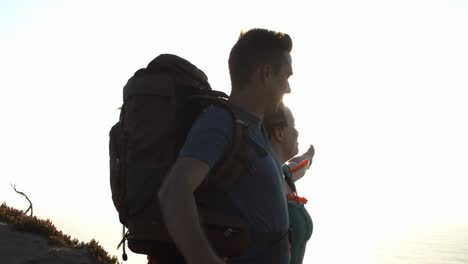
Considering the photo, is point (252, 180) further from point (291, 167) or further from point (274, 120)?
point (291, 167)

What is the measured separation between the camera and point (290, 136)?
441cm

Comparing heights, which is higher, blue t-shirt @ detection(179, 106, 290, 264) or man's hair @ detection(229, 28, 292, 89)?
man's hair @ detection(229, 28, 292, 89)

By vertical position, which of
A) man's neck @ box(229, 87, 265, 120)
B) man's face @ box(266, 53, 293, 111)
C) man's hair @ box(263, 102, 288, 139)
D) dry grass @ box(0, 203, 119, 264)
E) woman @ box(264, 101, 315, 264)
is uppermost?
man's face @ box(266, 53, 293, 111)

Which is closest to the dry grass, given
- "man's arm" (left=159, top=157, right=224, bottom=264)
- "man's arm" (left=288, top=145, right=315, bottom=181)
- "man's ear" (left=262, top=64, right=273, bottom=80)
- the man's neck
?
"man's arm" (left=288, top=145, right=315, bottom=181)

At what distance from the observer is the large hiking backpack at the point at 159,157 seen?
2.42 m

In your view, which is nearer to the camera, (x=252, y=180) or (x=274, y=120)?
(x=252, y=180)

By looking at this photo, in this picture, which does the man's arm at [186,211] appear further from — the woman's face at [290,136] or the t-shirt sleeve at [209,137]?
the woman's face at [290,136]

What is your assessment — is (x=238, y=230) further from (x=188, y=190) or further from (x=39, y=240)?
(x=39, y=240)

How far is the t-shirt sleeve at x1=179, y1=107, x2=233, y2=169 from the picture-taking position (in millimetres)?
2180

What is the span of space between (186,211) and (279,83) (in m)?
1.15

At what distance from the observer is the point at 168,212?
6.82 feet

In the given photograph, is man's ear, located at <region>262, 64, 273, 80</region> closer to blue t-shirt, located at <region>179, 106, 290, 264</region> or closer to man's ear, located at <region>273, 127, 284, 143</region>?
blue t-shirt, located at <region>179, 106, 290, 264</region>

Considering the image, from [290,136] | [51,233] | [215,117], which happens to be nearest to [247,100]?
[215,117]

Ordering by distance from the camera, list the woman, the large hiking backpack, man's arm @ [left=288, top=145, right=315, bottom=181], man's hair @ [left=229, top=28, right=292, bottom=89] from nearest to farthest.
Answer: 1. the large hiking backpack
2. man's hair @ [left=229, top=28, right=292, bottom=89]
3. the woman
4. man's arm @ [left=288, top=145, right=315, bottom=181]
